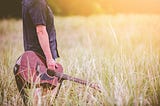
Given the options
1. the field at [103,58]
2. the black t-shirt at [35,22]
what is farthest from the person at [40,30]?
the field at [103,58]

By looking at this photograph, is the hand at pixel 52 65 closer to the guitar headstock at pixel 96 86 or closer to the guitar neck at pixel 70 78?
the guitar neck at pixel 70 78

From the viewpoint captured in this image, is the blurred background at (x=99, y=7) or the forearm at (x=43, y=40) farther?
the blurred background at (x=99, y=7)

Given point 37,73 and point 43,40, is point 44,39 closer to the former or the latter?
point 43,40

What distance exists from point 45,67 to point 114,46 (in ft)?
1.63

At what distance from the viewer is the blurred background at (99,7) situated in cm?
344

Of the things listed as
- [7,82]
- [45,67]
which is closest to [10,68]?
[7,82]

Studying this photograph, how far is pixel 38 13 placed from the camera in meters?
3.09

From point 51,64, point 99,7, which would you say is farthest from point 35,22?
point 99,7

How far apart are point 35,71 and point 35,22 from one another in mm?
303

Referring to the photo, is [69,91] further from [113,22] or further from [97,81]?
[113,22]

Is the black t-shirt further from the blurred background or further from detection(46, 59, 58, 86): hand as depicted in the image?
the blurred background

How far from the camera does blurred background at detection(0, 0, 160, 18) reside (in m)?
3.44

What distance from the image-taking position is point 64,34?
341 cm

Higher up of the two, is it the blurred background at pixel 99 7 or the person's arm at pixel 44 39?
Result: the blurred background at pixel 99 7
